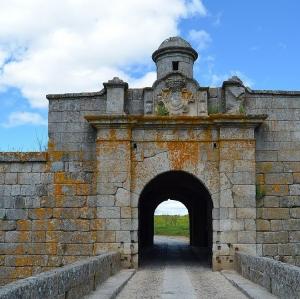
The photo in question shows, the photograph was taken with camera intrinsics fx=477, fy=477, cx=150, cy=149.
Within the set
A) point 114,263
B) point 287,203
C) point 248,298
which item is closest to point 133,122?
point 114,263

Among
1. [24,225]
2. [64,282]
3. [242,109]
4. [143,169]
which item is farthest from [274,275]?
[24,225]

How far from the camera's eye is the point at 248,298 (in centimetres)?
724

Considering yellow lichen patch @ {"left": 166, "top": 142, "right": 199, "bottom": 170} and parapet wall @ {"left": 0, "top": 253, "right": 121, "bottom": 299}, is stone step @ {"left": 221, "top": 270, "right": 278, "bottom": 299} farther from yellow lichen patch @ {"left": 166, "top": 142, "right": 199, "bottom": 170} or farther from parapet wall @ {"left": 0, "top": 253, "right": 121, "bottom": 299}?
yellow lichen patch @ {"left": 166, "top": 142, "right": 199, "bottom": 170}

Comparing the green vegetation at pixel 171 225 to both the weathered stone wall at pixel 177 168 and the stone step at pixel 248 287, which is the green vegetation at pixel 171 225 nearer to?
the weathered stone wall at pixel 177 168

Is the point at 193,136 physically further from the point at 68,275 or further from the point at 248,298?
the point at 68,275

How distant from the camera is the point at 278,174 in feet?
38.4

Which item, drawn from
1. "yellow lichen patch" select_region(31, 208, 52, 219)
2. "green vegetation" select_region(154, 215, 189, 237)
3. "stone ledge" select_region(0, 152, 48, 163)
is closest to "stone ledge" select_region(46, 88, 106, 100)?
"stone ledge" select_region(0, 152, 48, 163)

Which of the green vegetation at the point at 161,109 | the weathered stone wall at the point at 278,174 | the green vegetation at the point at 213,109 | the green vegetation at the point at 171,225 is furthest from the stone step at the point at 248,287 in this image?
the green vegetation at the point at 171,225

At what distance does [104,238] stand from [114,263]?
4.10ft

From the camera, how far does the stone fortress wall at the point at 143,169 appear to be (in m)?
11.4

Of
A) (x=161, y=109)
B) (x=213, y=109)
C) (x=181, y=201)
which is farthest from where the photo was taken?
(x=181, y=201)

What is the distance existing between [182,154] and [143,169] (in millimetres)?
1020

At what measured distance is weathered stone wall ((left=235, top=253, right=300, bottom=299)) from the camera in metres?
6.09

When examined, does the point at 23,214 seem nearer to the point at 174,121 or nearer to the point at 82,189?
the point at 82,189
